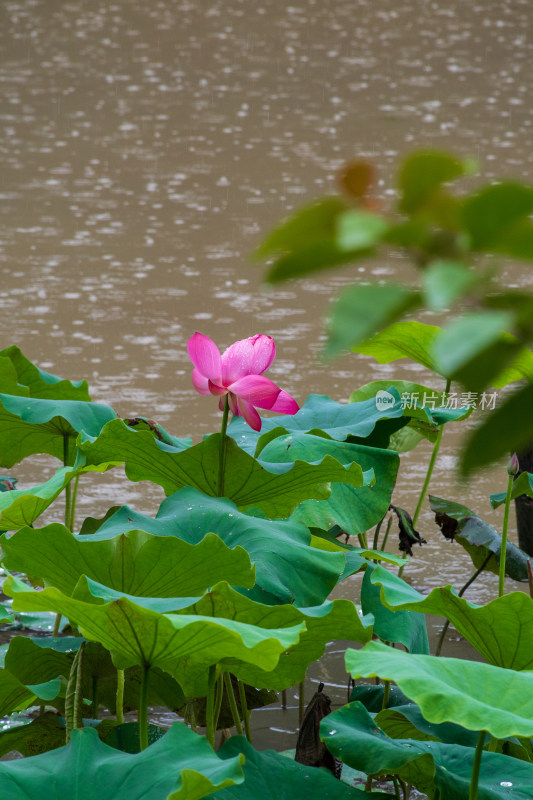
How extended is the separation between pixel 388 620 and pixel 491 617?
0.16m

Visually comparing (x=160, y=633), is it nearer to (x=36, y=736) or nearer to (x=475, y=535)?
(x=36, y=736)

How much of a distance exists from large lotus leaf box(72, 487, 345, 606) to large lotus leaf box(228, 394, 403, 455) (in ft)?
0.72

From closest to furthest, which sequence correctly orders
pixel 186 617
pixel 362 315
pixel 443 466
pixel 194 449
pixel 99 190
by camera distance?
pixel 362 315 < pixel 186 617 < pixel 194 449 < pixel 443 466 < pixel 99 190

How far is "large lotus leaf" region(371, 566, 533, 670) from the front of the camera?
0.83 m

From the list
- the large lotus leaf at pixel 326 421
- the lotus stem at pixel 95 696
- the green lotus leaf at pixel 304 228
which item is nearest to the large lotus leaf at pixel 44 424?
the large lotus leaf at pixel 326 421

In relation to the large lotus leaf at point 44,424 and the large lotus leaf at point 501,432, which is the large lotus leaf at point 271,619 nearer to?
the large lotus leaf at point 44,424

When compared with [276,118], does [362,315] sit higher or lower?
higher

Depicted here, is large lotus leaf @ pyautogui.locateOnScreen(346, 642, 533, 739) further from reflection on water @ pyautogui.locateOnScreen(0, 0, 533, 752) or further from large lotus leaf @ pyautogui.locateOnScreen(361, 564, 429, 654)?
reflection on water @ pyautogui.locateOnScreen(0, 0, 533, 752)

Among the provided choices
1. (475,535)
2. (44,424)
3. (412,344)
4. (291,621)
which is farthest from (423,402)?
(291,621)

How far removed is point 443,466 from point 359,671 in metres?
1.67

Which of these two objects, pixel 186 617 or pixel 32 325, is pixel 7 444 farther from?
pixel 32 325

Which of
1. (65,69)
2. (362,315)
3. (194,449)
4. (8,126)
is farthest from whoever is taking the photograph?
(65,69)

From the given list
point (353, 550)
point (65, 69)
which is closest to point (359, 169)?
point (353, 550)

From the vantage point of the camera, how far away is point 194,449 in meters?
1.05
